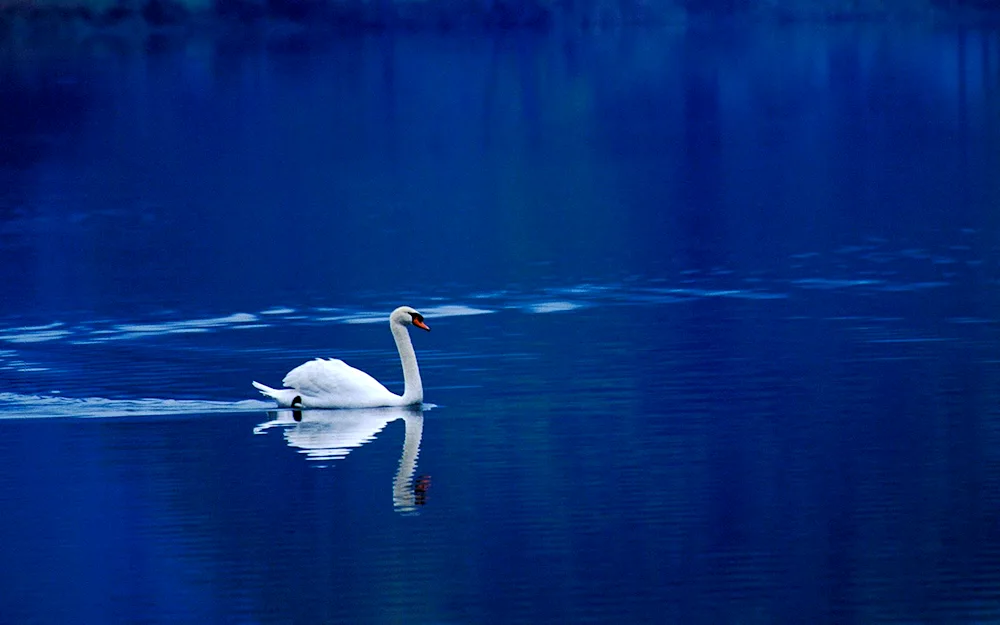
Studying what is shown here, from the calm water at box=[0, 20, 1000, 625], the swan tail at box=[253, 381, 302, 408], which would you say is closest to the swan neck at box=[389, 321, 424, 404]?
the calm water at box=[0, 20, 1000, 625]

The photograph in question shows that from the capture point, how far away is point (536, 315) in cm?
2520

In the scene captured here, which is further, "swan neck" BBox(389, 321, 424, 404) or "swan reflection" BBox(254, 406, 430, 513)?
"swan neck" BBox(389, 321, 424, 404)

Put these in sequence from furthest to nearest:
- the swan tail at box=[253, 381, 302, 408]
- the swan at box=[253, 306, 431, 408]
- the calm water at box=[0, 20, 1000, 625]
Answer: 1. the swan tail at box=[253, 381, 302, 408]
2. the swan at box=[253, 306, 431, 408]
3. the calm water at box=[0, 20, 1000, 625]

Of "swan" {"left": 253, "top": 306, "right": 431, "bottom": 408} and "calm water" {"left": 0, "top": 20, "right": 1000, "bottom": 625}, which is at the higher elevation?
"swan" {"left": 253, "top": 306, "right": 431, "bottom": 408}

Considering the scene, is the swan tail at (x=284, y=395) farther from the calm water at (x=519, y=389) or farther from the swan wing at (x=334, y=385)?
the calm water at (x=519, y=389)

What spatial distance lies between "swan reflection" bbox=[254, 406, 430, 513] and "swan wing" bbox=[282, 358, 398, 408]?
0.34 ft

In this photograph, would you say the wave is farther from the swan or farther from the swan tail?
the swan

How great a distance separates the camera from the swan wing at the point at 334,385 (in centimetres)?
1938

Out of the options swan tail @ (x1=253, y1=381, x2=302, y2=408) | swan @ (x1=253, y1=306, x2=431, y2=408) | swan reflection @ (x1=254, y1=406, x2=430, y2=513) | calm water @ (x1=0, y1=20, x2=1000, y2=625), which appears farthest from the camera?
swan tail @ (x1=253, y1=381, x2=302, y2=408)

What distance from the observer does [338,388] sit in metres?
19.4

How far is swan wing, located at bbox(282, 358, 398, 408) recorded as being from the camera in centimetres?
1938

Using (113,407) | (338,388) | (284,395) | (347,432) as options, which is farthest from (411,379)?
(113,407)

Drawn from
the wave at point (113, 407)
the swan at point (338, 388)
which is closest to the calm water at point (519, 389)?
the wave at point (113, 407)

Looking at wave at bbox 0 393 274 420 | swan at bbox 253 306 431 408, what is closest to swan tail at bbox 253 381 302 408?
swan at bbox 253 306 431 408
